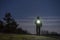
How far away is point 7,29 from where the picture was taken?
5.22 m

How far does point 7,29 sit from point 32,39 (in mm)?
1600

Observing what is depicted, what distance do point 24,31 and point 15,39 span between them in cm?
140

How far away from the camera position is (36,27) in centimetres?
508

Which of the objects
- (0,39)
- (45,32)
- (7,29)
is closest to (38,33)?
(45,32)

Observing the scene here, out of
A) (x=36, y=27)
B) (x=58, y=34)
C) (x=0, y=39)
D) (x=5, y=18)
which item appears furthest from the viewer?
(x=5, y=18)

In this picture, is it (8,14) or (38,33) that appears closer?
(38,33)

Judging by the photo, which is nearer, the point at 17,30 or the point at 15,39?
the point at 15,39

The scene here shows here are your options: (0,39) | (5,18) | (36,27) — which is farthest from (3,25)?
(0,39)

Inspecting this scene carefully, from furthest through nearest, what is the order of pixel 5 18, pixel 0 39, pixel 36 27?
pixel 5 18, pixel 36 27, pixel 0 39

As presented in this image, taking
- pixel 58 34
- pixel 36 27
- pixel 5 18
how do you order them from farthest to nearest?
pixel 5 18 < pixel 36 27 < pixel 58 34

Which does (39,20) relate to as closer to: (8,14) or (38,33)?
(38,33)

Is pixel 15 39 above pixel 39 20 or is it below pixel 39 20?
below

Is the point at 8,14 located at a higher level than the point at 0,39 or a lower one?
higher

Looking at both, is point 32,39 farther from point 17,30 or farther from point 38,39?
point 17,30
